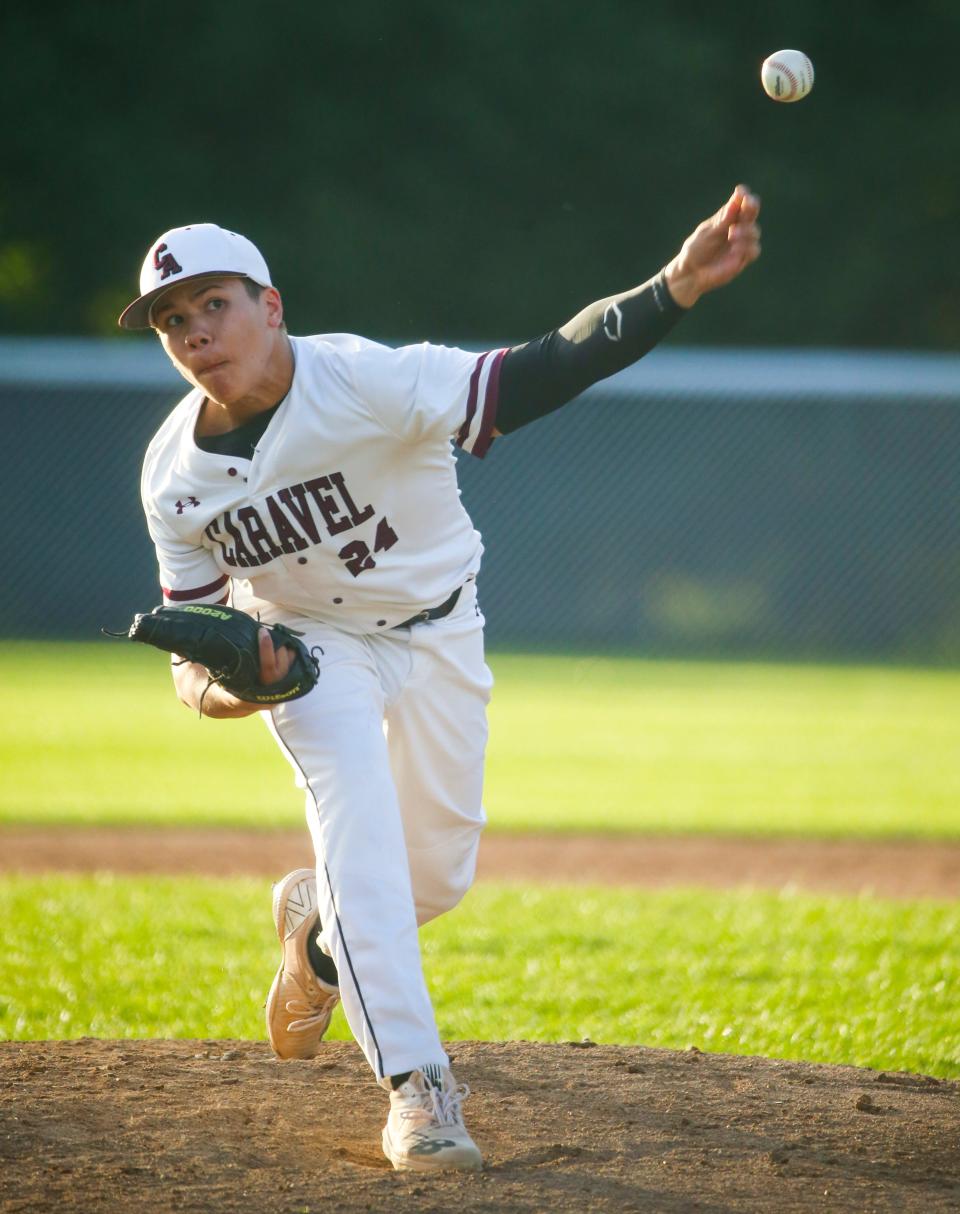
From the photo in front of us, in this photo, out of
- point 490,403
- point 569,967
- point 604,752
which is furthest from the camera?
point 604,752

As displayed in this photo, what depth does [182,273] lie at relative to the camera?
3436mm

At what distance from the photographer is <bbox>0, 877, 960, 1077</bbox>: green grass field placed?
4.73 meters

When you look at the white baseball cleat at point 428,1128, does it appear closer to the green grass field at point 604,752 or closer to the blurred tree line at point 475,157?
the green grass field at point 604,752

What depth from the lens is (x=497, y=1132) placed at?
→ 3.43m

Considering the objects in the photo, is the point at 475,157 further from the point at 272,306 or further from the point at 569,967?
the point at 272,306

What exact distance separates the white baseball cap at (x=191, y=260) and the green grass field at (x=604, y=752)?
5.28m

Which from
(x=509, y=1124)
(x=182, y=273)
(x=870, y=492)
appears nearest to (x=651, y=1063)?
(x=509, y=1124)

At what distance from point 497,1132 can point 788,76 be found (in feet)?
8.43

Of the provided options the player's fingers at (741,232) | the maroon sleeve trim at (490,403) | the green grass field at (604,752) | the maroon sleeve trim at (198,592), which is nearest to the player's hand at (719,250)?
the player's fingers at (741,232)

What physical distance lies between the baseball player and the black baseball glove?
0.12 ft

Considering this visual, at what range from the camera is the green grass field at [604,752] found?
878 cm

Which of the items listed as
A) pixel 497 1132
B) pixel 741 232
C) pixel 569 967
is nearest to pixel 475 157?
pixel 569 967

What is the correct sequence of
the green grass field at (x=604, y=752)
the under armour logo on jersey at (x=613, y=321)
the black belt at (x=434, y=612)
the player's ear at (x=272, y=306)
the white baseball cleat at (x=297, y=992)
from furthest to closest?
1. the green grass field at (x=604, y=752)
2. the white baseball cleat at (x=297, y=992)
3. the black belt at (x=434, y=612)
4. the player's ear at (x=272, y=306)
5. the under armour logo on jersey at (x=613, y=321)

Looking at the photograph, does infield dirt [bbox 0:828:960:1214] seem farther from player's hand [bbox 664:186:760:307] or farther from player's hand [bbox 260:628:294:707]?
player's hand [bbox 664:186:760:307]
